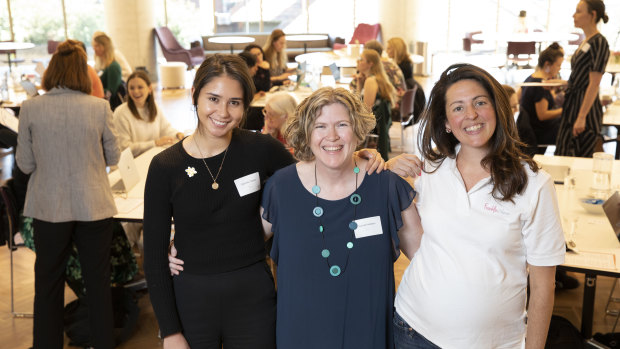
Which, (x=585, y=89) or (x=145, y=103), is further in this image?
(x=585, y=89)

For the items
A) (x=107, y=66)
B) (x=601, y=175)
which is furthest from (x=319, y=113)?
(x=107, y=66)

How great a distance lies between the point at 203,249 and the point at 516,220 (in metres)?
1.00

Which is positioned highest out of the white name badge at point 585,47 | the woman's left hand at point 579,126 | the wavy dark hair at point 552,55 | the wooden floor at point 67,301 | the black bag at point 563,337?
the white name badge at point 585,47

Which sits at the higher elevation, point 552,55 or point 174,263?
point 552,55

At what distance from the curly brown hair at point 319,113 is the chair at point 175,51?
44.5ft

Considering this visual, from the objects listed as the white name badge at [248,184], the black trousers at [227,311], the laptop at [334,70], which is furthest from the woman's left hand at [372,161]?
the laptop at [334,70]

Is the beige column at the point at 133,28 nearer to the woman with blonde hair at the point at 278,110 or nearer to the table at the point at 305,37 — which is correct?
the table at the point at 305,37

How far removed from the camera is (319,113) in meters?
2.08

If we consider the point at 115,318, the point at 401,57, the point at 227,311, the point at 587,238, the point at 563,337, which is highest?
the point at 401,57

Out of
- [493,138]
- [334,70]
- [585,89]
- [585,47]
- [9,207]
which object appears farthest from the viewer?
[334,70]

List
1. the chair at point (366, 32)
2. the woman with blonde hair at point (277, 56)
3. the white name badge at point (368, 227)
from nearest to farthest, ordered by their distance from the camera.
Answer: the white name badge at point (368, 227) < the woman with blonde hair at point (277, 56) < the chair at point (366, 32)

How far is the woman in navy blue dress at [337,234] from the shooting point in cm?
207

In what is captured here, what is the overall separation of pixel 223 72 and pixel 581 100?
452 cm

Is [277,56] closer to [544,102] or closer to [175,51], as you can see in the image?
[544,102]
